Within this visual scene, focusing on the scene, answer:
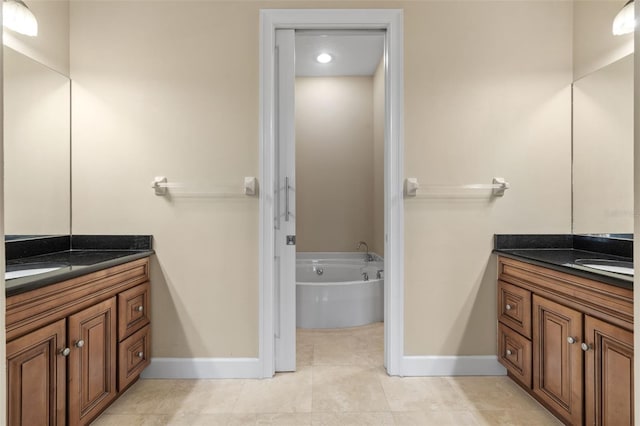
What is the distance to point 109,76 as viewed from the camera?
7.70ft

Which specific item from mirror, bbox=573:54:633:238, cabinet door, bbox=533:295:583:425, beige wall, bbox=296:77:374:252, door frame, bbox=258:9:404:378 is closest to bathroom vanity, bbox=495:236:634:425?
cabinet door, bbox=533:295:583:425

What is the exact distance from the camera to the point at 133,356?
2.13m

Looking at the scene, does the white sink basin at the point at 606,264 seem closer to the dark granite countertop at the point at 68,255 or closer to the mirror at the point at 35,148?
the dark granite countertop at the point at 68,255

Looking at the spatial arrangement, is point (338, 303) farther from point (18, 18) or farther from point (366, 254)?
point (18, 18)

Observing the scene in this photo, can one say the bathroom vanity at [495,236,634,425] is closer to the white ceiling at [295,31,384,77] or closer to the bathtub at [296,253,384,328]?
the bathtub at [296,253,384,328]

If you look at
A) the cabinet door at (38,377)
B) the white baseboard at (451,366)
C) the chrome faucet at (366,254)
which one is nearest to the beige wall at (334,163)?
the chrome faucet at (366,254)

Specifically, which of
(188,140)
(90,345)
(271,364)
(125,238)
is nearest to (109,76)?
(188,140)

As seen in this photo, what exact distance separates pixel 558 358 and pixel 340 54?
3.21 metres

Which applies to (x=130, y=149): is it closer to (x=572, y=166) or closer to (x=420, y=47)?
(x=420, y=47)

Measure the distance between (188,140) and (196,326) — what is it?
1.17 m

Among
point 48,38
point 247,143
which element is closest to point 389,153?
point 247,143

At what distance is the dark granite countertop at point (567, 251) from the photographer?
1588 mm

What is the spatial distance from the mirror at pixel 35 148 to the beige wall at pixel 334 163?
2472mm

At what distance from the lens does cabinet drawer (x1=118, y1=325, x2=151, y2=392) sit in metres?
2.00
